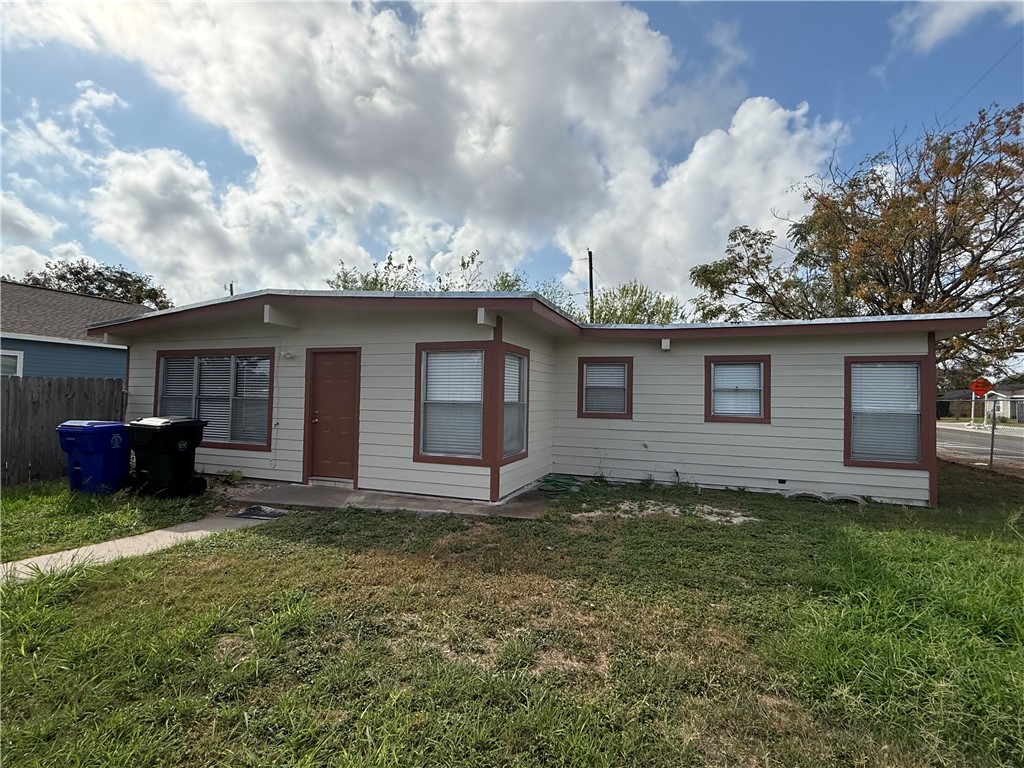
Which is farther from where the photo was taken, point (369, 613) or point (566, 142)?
point (566, 142)

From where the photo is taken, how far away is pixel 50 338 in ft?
37.7

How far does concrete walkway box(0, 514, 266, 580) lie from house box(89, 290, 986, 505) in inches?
68.1

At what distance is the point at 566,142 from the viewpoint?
980 cm

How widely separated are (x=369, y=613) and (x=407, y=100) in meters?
8.53

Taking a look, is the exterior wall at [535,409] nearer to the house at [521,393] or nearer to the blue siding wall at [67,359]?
the house at [521,393]

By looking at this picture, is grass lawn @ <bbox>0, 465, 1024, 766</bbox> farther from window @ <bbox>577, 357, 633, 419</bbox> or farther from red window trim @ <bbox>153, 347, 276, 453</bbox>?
window @ <bbox>577, 357, 633, 419</bbox>

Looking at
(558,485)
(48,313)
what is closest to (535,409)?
(558,485)

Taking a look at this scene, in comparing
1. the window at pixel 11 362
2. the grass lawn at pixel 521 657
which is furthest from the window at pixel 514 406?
the window at pixel 11 362

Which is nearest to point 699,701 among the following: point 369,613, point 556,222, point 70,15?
point 369,613

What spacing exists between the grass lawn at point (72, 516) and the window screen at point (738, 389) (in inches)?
290

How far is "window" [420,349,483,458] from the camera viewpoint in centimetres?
588

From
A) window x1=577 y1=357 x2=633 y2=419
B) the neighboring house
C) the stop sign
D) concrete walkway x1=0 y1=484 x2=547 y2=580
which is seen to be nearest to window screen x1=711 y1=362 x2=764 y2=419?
window x1=577 y1=357 x2=633 y2=419

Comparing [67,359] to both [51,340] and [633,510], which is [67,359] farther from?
[633,510]

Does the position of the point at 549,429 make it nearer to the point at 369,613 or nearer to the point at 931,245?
the point at 369,613
